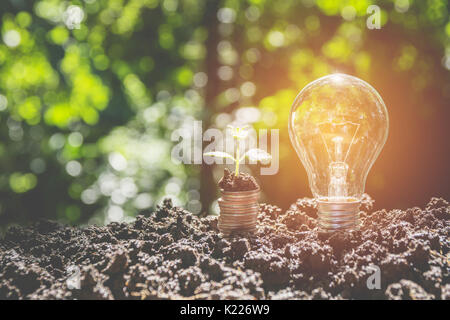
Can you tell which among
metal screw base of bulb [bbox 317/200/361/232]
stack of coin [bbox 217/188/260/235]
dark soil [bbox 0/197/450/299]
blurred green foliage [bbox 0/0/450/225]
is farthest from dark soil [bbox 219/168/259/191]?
blurred green foliage [bbox 0/0/450/225]

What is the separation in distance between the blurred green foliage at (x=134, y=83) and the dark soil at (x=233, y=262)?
2617 millimetres

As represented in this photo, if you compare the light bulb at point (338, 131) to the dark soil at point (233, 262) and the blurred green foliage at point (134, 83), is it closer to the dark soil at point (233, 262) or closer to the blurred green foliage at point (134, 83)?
the dark soil at point (233, 262)

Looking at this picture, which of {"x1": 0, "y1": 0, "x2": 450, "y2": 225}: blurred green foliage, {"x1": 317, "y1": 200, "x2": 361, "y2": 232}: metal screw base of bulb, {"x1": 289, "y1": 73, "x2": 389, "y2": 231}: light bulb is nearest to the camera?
{"x1": 317, "y1": 200, "x2": 361, "y2": 232}: metal screw base of bulb

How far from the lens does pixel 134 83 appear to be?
17.1ft

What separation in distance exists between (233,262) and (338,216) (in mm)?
588

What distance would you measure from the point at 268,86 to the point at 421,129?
5.29 ft

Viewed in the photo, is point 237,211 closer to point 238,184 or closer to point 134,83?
point 238,184

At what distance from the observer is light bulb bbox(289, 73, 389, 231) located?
2.20 meters

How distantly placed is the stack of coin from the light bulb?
42cm

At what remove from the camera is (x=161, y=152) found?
17.7 ft

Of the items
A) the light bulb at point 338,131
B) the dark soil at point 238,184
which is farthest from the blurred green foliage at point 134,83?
the dark soil at point 238,184

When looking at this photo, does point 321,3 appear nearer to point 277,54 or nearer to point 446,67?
point 277,54

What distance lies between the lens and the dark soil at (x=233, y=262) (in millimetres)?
1409

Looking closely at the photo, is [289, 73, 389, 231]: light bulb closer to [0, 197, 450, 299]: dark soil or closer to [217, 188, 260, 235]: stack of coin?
[0, 197, 450, 299]: dark soil
